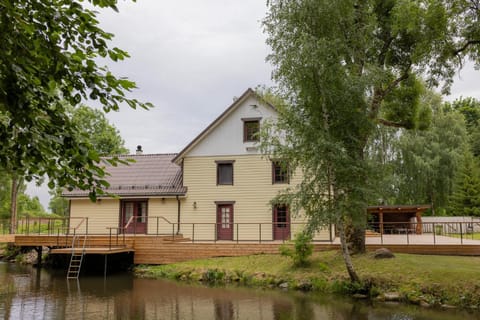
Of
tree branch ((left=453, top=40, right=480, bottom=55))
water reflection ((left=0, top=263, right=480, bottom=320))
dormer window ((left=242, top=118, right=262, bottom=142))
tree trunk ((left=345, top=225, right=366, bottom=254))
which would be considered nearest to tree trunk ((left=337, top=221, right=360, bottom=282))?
water reflection ((left=0, top=263, right=480, bottom=320))

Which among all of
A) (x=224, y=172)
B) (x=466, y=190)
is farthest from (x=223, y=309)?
(x=466, y=190)

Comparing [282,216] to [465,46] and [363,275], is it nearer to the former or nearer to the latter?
[363,275]

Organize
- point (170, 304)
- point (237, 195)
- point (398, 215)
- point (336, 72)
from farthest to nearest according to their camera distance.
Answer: point (398, 215), point (237, 195), point (336, 72), point (170, 304)

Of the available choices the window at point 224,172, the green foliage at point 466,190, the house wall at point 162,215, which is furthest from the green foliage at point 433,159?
the house wall at point 162,215

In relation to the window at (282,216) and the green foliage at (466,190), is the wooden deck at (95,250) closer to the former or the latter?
the window at (282,216)

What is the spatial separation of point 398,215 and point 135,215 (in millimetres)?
17930

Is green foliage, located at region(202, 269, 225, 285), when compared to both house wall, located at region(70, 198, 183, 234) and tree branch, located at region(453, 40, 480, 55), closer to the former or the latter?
house wall, located at region(70, 198, 183, 234)

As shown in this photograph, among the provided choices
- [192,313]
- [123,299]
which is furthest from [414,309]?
[123,299]

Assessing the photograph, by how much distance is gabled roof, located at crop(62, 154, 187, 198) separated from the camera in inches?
841

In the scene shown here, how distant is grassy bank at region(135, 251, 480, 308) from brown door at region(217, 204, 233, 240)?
3.01m

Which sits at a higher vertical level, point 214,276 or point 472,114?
point 472,114

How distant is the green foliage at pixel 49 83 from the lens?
3562 mm

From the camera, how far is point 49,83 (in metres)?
4.19

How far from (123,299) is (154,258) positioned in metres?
5.84
